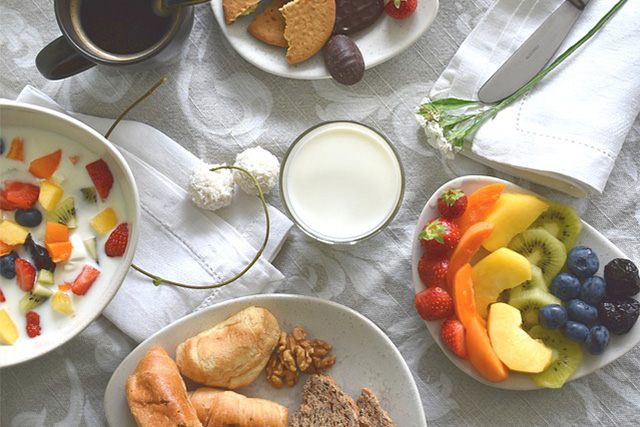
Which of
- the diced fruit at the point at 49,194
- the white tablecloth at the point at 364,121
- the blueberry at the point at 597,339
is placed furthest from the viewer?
the white tablecloth at the point at 364,121

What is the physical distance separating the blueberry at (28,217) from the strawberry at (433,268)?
2.73 ft

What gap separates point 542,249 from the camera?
156 centimetres

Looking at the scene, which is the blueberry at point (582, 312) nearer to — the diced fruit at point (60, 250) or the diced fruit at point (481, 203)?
the diced fruit at point (481, 203)

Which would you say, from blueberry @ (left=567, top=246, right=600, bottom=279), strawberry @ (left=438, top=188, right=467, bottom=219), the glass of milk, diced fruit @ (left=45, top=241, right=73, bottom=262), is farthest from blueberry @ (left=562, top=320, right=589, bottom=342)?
diced fruit @ (left=45, top=241, right=73, bottom=262)

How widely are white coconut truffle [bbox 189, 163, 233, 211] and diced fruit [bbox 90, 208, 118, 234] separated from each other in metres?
0.21

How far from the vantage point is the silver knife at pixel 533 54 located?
155 centimetres

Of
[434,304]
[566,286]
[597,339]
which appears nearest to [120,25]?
[434,304]

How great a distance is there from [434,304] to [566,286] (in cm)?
30

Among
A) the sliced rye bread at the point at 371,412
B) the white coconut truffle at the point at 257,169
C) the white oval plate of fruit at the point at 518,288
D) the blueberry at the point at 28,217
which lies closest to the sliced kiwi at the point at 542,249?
the white oval plate of fruit at the point at 518,288

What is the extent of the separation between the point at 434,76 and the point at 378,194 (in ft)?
1.17

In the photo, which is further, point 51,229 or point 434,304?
point 434,304

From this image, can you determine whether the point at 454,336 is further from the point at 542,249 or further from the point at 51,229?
the point at 51,229

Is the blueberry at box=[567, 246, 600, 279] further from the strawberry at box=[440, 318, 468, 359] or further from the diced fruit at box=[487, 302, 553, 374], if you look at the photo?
the strawberry at box=[440, 318, 468, 359]

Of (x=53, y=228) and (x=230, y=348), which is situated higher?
(x=53, y=228)
